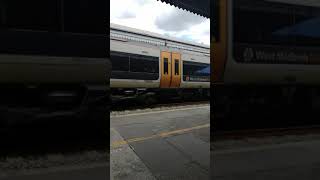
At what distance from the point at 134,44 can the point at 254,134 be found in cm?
566

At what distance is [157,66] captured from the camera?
34.9 feet

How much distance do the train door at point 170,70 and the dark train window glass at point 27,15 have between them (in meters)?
8.55

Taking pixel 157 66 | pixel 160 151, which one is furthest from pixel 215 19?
pixel 157 66

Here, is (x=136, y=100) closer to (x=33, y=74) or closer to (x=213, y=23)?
(x=213, y=23)

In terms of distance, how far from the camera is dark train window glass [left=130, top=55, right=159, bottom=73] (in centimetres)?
953

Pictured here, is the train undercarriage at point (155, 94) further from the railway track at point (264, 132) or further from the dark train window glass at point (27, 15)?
the dark train window glass at point (27, 15)

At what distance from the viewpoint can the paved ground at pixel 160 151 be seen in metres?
3.06

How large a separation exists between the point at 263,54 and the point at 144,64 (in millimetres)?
7179

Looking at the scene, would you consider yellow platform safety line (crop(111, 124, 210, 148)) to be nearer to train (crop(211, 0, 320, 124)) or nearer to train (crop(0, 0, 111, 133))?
train (crop(211, 0, 320, 124))

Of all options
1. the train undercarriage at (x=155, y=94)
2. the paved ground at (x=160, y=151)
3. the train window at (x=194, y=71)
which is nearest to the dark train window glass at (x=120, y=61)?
the train undercarriage at (x=155, y=94)

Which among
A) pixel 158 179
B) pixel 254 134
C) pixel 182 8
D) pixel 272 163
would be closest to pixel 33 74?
pixel 158 179

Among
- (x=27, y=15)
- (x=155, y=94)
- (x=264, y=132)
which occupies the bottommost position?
(x=264, y=132)

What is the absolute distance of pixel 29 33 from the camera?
6.86 feet

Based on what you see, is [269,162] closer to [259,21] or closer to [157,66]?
[259,21]
